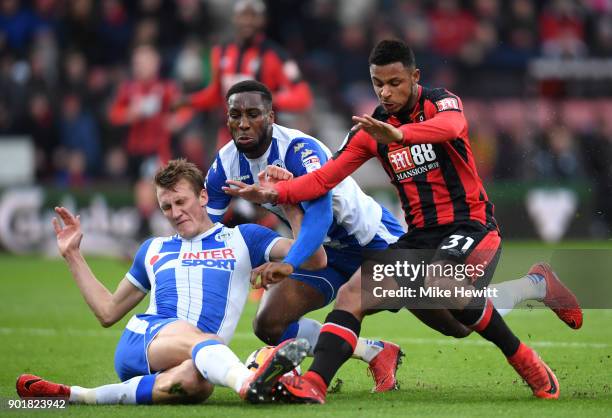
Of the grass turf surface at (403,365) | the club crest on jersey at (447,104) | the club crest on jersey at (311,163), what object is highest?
the club crest on jersey at (447,104)

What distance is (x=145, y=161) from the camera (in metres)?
16.9

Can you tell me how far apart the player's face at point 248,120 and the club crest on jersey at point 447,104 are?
1018 mm

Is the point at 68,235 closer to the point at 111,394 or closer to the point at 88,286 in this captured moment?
the point at 88,286

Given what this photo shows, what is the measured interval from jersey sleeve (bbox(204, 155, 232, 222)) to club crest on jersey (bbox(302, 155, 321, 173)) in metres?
0.54

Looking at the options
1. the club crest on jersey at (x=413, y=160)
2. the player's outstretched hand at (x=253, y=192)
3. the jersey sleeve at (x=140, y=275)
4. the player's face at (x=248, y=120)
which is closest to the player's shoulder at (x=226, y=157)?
the player's face at (x=248, y=120)

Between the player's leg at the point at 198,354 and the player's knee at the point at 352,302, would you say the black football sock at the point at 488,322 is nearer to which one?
the player's knee at the point at 352,302

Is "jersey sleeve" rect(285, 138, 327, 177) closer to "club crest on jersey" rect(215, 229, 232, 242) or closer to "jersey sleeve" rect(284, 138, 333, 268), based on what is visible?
"jersey sleeve" rect(284, 138, 333, 268)

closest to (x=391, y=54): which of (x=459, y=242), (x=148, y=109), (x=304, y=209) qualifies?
(x=304, y=209)

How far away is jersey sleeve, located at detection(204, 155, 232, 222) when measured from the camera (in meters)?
6.99

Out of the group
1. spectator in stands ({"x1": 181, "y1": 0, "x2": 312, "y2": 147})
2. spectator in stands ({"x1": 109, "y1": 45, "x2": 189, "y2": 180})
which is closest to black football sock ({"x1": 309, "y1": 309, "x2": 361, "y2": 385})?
spectator in stands ({"x1": 181, "y1": 0, "x2": 312, "y2": 147})

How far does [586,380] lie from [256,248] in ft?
6.86

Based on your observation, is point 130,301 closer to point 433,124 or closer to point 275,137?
point 275,137

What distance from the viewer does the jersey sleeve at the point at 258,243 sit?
6.39 metres

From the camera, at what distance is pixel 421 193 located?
6.50 m
